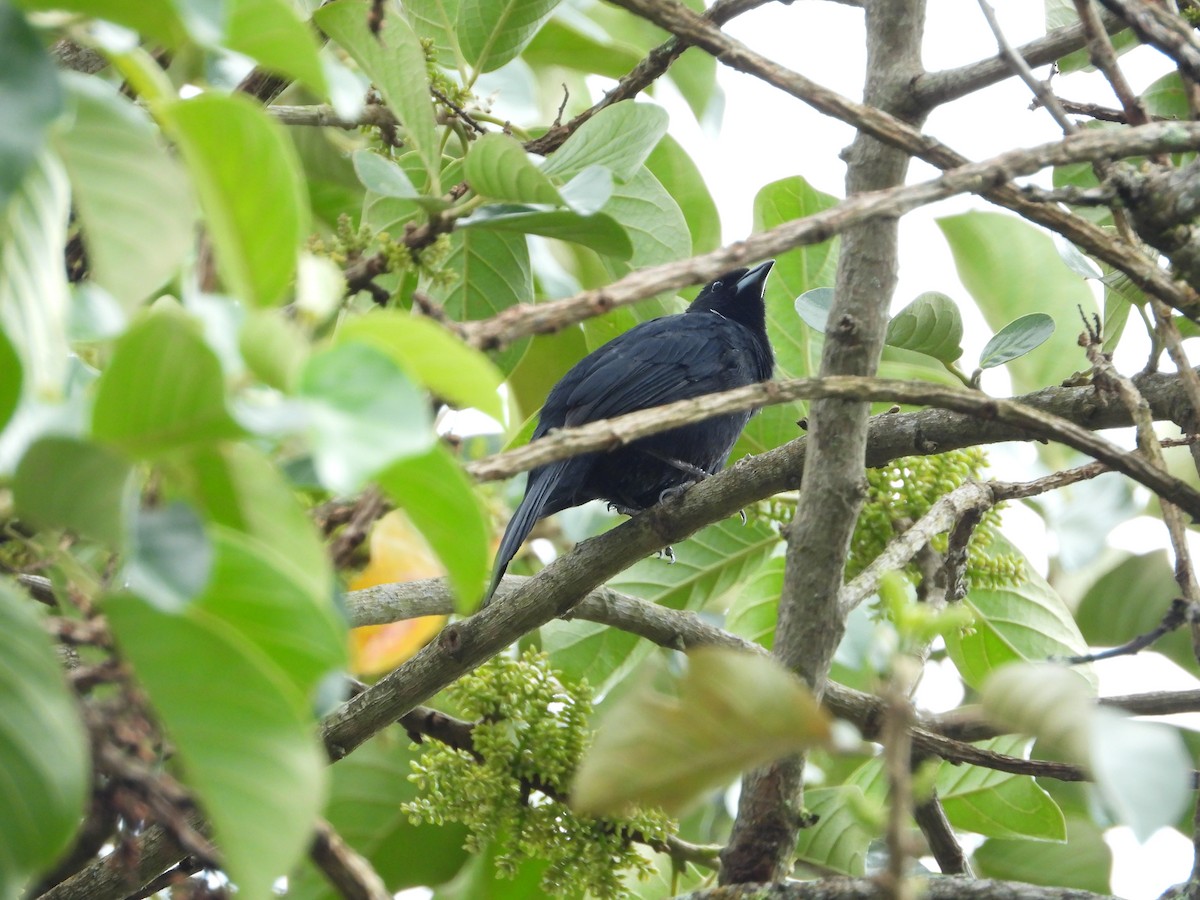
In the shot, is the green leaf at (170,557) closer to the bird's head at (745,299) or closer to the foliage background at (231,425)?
the foliage background at (231,425)

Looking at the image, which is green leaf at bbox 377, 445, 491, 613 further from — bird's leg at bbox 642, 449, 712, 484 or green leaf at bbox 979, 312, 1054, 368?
bird's leg at bbox 642, 449, 712, 484

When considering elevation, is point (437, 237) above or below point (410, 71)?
below

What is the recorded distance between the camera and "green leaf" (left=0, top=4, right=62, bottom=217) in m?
0.94

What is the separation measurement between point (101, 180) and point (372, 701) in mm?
1519

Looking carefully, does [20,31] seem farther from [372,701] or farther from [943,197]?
[372,701]

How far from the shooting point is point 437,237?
2.04m

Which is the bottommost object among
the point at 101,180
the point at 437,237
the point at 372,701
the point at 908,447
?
the point at 372,701

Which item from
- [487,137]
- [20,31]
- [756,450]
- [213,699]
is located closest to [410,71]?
[487,137]

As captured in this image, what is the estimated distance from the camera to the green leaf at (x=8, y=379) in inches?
36.5

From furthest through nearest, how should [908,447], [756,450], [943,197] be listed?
[756,450] < [908,447] < [943,197]

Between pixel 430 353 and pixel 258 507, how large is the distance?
214 mm

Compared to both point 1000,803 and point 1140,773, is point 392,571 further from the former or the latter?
point 1140,773

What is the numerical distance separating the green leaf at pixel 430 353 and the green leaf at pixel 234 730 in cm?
27

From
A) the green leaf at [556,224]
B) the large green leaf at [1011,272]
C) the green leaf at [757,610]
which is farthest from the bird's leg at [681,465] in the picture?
the green leaf at [556,224]
